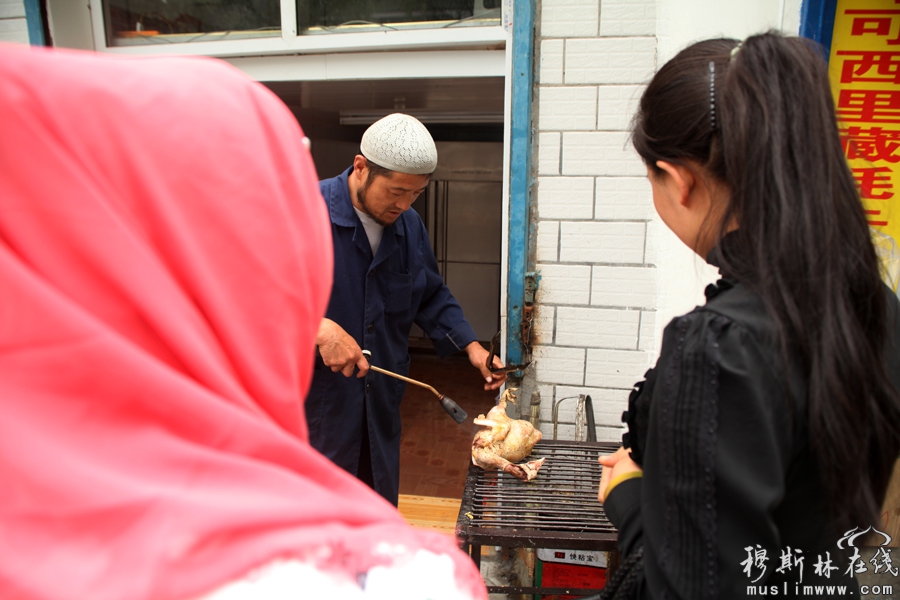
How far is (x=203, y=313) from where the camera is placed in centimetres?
68

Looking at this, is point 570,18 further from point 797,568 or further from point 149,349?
point 149,349

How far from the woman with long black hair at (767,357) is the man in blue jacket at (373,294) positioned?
1.54m

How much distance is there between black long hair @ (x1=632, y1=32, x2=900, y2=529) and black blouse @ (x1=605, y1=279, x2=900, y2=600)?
0.13ft

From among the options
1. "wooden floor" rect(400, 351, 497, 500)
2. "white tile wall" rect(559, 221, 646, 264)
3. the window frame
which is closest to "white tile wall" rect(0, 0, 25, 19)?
the window frame

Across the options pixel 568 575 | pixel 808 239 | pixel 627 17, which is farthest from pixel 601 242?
pixel 808 239

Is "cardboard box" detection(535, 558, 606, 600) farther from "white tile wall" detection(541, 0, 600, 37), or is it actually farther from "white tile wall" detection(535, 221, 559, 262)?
"white tile wall" detection(541, 0, 600, 37)

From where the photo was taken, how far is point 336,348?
2.29m

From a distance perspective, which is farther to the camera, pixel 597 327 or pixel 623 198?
pixel 597 327

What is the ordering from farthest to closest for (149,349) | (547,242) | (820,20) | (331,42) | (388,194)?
(331,42) < (547,242) < (388,194) < (820,20) < (149,349)

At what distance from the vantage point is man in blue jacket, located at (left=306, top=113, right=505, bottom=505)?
2.48m

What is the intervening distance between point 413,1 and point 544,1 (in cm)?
75

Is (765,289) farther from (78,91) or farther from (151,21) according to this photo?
(151,21)

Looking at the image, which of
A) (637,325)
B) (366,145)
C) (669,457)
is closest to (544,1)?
(366,145)

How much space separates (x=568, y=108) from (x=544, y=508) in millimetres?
1919
